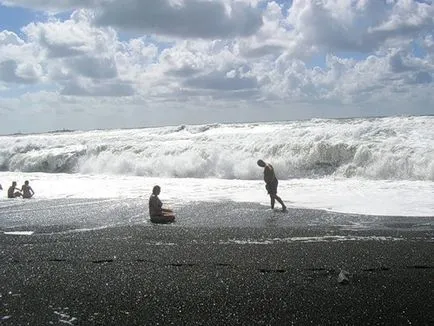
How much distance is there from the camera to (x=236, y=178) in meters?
27.6

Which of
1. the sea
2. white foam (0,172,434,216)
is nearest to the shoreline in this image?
the sea

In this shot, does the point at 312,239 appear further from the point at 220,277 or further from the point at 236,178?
the point at 236,178

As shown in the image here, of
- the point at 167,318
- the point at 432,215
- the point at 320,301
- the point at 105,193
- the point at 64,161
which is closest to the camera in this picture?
the point at 167,318

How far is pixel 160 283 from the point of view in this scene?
7590 millimetres

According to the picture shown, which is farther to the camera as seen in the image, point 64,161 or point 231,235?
point 64,161

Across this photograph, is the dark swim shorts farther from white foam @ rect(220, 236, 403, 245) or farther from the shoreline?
white foam @ rect(220, 236, 403, 245)

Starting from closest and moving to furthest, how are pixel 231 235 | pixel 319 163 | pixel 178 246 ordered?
pixel 178 246, pixel 231 235, pixel 319 163

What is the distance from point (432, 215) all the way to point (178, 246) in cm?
769

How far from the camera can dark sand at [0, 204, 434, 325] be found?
6219 millimetres

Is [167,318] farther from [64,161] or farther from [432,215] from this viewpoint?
[64,161]

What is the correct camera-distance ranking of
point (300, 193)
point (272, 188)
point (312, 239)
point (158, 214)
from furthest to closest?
point (300, 193)
point (272, 188)
point (158, 214)
point (312, 239)

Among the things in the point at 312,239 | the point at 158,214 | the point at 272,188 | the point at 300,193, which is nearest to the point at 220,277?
the point at 312,239

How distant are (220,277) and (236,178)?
19.9 metres

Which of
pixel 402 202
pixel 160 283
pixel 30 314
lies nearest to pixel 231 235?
pixel 160 283
